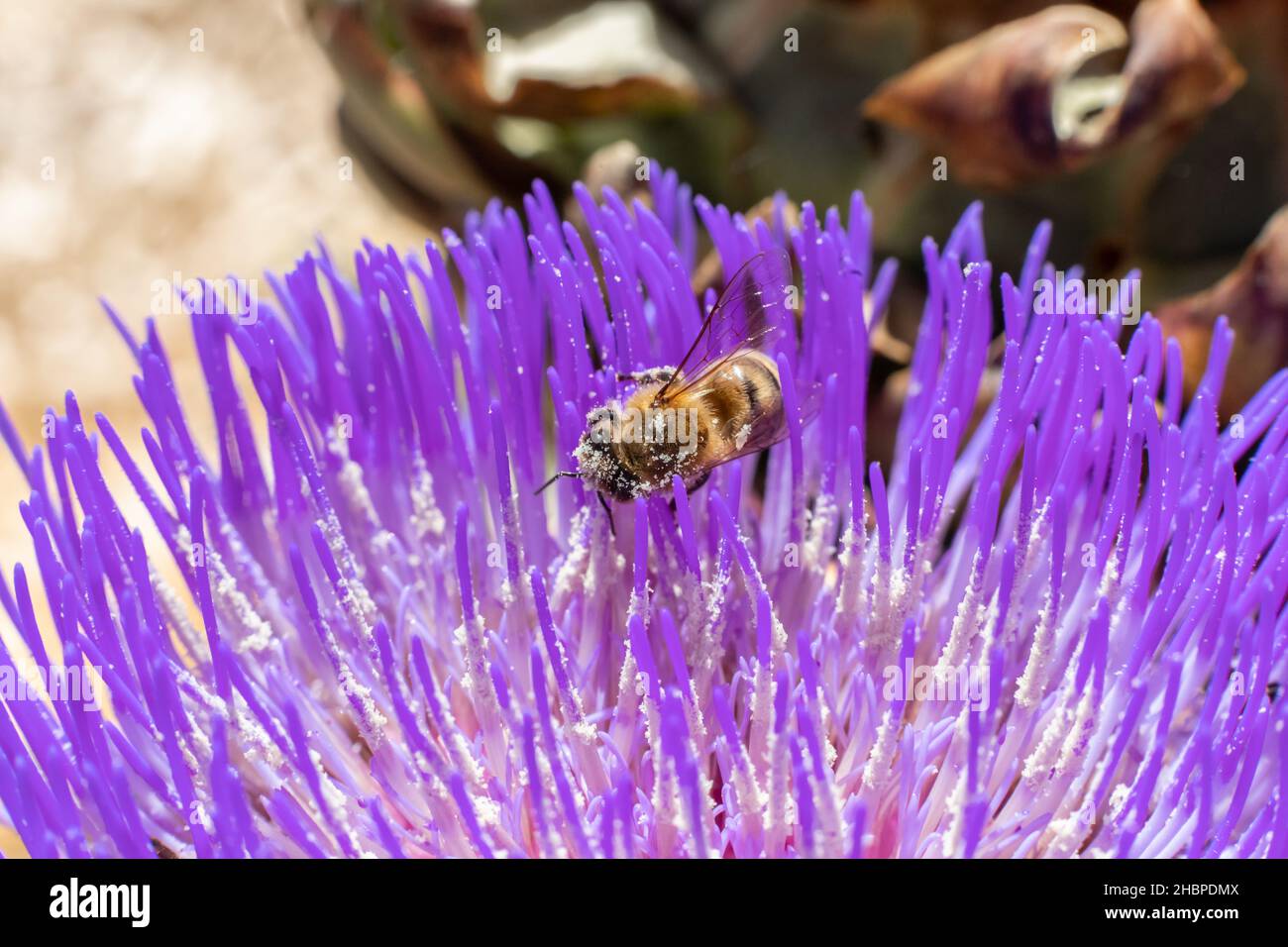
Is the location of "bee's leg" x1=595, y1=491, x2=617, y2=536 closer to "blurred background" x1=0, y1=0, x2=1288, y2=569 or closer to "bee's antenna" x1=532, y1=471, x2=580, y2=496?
"bee's antenna" x1=532, y1=471, x2=580, y2=496

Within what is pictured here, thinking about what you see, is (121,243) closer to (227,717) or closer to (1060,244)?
(227,717)

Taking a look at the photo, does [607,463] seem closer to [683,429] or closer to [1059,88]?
[683,429]

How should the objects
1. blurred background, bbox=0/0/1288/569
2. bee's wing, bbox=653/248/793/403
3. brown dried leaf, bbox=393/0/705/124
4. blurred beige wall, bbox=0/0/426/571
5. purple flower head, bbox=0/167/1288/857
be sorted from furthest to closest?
blurred beige wall, bbox=0/0/426/571 → brown dried leaf, bbox=393/0/705/124 → blurred background, bbox=0/0/1288/569 → bee's wing, bbox=653/248/793/403 → purple flower head, bbox=0/167/1288/857

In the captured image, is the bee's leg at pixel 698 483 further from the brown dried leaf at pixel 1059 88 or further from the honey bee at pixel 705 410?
the brown dried leaf at pixel 1059 88

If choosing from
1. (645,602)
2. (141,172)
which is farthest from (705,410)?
(141,172)

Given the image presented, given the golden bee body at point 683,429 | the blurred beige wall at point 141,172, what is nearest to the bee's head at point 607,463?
the golden bee body at point 683,429

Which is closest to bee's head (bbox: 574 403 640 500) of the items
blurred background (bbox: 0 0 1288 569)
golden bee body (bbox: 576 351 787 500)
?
golden bee body (bbox: 576 351 787 500)

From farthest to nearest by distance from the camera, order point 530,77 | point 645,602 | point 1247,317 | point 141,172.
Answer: point 141,172 < point 530,77 < point 1247,317 < point 645,602
